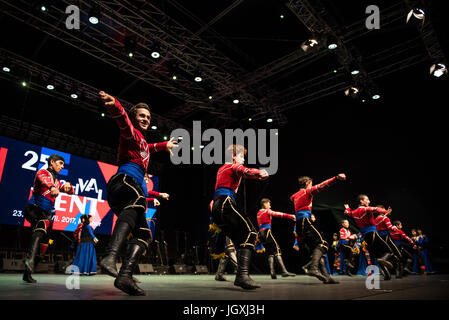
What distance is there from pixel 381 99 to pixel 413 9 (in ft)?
15.4

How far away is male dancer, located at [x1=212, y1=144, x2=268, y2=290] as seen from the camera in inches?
128

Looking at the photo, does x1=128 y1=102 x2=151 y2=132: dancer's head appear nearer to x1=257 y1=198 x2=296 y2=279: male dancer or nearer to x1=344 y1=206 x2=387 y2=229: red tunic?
x1=344 y1=206 x2=387 y2=229: red tunic

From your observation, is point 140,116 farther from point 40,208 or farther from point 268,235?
point 268,235

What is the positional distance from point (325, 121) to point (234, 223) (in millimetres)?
10666

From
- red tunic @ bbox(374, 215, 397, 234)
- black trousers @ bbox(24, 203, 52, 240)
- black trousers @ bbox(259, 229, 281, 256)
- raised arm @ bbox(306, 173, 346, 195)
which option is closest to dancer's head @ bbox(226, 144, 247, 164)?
raised arm @ bbox(306, 173, 346, 195)

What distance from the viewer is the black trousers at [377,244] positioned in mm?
6043

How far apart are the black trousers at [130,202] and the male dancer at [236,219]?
1.04 m

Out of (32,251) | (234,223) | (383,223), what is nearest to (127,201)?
(234,223)

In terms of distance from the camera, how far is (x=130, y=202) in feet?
8.48

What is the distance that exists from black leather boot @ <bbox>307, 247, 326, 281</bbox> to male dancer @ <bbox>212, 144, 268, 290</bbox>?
1526mm

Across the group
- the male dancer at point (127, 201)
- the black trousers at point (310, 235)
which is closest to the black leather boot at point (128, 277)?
the male dancer at point (127, 201)

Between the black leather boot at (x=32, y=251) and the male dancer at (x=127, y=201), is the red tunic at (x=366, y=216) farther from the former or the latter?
the black leather boot at (x=32, y=251)
